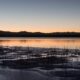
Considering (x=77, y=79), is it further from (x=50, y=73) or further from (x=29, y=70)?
(x=29, y=70)

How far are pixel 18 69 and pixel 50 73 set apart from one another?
6.68 feet

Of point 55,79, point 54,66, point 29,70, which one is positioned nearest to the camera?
point 55,79

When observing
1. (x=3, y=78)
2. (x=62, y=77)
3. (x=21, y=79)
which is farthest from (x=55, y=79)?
(x=3, y=78)

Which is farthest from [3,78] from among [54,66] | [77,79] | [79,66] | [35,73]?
[79,66]

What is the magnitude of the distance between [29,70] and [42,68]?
910mm

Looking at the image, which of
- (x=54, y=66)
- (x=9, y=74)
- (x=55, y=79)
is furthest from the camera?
(x=54, y=66)

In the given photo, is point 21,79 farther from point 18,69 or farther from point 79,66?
point 79,66

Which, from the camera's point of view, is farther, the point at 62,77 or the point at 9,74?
the point at 9,74

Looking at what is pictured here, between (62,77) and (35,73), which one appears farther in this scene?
(35,73)

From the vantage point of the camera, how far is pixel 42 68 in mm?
14383

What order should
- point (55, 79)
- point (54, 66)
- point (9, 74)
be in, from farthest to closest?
point (54, 66), point (9, 74), point (55, 79)

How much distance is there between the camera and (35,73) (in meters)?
12.9

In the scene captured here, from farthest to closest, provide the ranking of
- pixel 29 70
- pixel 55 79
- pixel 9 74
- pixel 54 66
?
pixel 54 66
pixel 29 70
pixel 9 74
pixel 55 79

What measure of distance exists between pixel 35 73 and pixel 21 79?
5.27 feet
